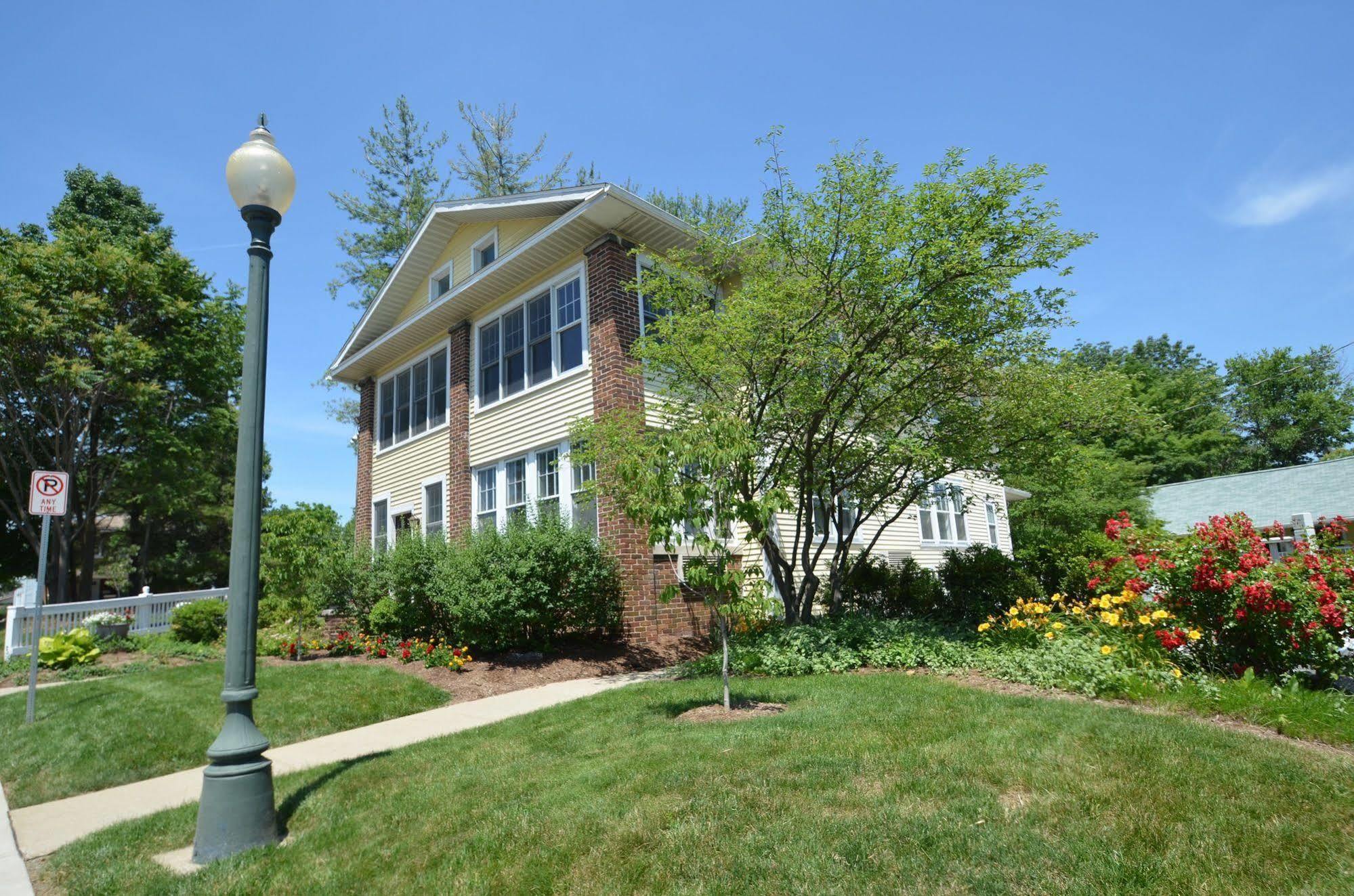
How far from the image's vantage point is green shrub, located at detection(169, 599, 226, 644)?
15836 millimetres

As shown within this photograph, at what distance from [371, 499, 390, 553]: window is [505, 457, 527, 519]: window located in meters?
5.02

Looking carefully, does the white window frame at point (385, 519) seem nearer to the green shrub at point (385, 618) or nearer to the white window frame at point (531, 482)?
the white window frame at point (531, 482)

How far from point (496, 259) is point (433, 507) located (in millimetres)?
5602

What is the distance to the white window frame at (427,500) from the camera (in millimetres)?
15805

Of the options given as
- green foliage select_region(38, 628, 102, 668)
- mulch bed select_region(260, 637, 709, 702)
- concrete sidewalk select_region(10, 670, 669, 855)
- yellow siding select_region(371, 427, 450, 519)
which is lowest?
concrete sidewalk select_region(10, 670, 669, 855)

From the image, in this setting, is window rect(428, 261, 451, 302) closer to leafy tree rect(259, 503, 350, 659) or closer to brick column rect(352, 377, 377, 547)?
brick column rect(352, 377, 377, 547)

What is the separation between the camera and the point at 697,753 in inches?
199

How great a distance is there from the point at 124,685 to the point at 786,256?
10.2m

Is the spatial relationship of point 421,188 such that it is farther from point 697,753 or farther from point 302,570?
point 697,753

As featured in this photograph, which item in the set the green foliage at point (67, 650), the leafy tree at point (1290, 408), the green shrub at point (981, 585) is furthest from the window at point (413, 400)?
the leafy tree at point (1290, 408)

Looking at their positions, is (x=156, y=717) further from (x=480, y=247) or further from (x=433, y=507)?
(x=480, y=247)

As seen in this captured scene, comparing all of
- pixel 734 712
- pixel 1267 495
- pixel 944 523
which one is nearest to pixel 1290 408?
pixel 1267 495

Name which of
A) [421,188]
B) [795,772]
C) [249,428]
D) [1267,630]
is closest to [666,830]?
[795,772]

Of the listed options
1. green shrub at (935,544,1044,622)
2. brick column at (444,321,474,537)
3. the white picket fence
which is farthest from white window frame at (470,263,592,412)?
the white picket fence
